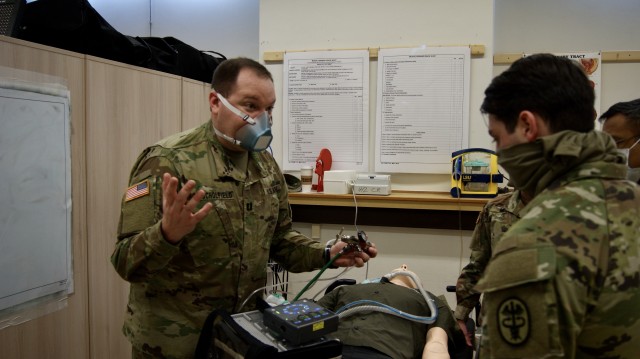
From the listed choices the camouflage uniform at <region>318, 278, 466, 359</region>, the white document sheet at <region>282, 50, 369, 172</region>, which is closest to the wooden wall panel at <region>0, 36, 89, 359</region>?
the camouflage uniform at <region>318, 278, 466, 359</region>

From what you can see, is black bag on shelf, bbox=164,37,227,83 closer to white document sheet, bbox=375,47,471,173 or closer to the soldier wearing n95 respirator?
white document sheet, bbox=375,47,471,173

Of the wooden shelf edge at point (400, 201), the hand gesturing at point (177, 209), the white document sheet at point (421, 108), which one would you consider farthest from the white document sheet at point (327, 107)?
the hand gesturing at point (177, 209)

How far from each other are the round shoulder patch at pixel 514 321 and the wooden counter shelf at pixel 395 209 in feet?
5.89

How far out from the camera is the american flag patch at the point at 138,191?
1.21 m

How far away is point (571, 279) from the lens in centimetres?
73

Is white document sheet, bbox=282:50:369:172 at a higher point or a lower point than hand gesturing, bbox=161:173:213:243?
higher

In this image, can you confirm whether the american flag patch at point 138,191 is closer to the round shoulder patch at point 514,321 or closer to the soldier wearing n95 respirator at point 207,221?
the soldier wearing n95 respirator at point 207,221

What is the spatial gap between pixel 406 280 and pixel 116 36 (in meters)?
1.83

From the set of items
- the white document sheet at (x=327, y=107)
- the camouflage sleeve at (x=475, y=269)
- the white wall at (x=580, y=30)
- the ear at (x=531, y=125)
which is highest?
the white wall at (x=580, y=30)

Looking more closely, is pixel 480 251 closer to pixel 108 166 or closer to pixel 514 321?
pixel 514 321

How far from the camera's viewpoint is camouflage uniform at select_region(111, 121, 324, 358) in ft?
4.00

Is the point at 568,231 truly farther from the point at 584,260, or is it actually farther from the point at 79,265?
the point at 79,265

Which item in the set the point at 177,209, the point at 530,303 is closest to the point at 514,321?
the point at 530,303

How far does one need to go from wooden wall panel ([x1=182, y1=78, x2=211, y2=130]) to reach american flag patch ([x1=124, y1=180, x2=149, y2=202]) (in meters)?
1.44
